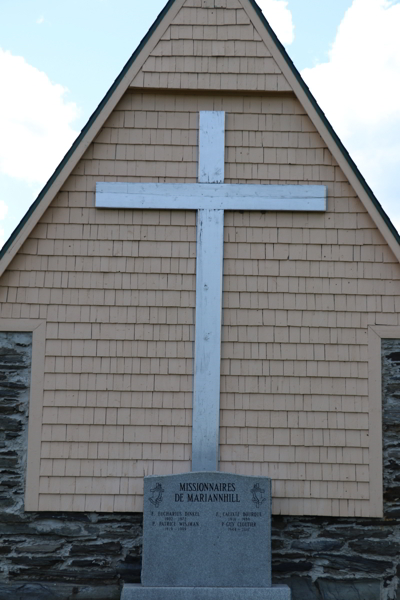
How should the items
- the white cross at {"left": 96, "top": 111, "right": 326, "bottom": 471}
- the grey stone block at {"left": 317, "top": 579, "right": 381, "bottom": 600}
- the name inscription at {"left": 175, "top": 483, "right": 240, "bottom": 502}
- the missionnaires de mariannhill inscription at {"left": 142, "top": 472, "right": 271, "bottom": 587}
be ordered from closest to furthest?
the missionnaires de mariannhill inscription at {"left": 142, "top": 472, "right": 271, "bottom": 587} → the name inscription at {"left": 175, "top": 483, "right": 240, "bottom": 502} → the grey stone block at {"left": 317, "top": 579, "right": 381, "bottom": 600} → the white cross at {"left": 96, "top": 111, "right": 326, "bottom": 471}

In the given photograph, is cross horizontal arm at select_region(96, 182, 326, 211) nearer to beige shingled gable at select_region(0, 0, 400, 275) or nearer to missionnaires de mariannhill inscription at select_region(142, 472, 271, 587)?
beige shingled gable at select_region(0, 0, 400, 275)

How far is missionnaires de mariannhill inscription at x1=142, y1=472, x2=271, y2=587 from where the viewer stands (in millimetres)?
5633

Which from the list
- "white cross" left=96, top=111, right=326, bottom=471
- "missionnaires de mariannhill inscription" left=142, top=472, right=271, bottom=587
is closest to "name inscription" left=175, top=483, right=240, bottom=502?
"missionnaires de mariannhill inscription" left=142, top=472, right=271, bottom=587

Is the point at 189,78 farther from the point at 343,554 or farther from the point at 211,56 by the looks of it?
the point at 343,554

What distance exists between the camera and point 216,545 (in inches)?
224

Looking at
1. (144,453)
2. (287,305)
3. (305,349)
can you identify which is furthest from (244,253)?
(144,453)

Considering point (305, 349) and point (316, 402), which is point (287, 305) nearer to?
point (305, 349)

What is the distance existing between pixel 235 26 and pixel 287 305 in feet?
8.97

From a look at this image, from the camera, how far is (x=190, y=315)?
6.17m

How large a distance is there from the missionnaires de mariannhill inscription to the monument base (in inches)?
2.8

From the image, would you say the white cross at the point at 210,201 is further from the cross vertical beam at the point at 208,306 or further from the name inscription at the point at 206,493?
the name inscription at the point at 206,493

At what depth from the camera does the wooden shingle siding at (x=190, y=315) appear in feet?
19.7

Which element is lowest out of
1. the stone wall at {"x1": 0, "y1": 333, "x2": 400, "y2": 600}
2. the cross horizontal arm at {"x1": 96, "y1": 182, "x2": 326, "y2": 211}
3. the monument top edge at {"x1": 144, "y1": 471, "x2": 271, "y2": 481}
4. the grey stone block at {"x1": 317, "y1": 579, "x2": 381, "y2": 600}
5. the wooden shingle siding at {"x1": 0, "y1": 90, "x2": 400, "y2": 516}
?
the grey stone block at {"x1": 317, "y1": 579, "x2": 381, "y2": 600}

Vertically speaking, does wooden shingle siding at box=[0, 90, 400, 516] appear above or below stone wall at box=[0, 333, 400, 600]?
above
